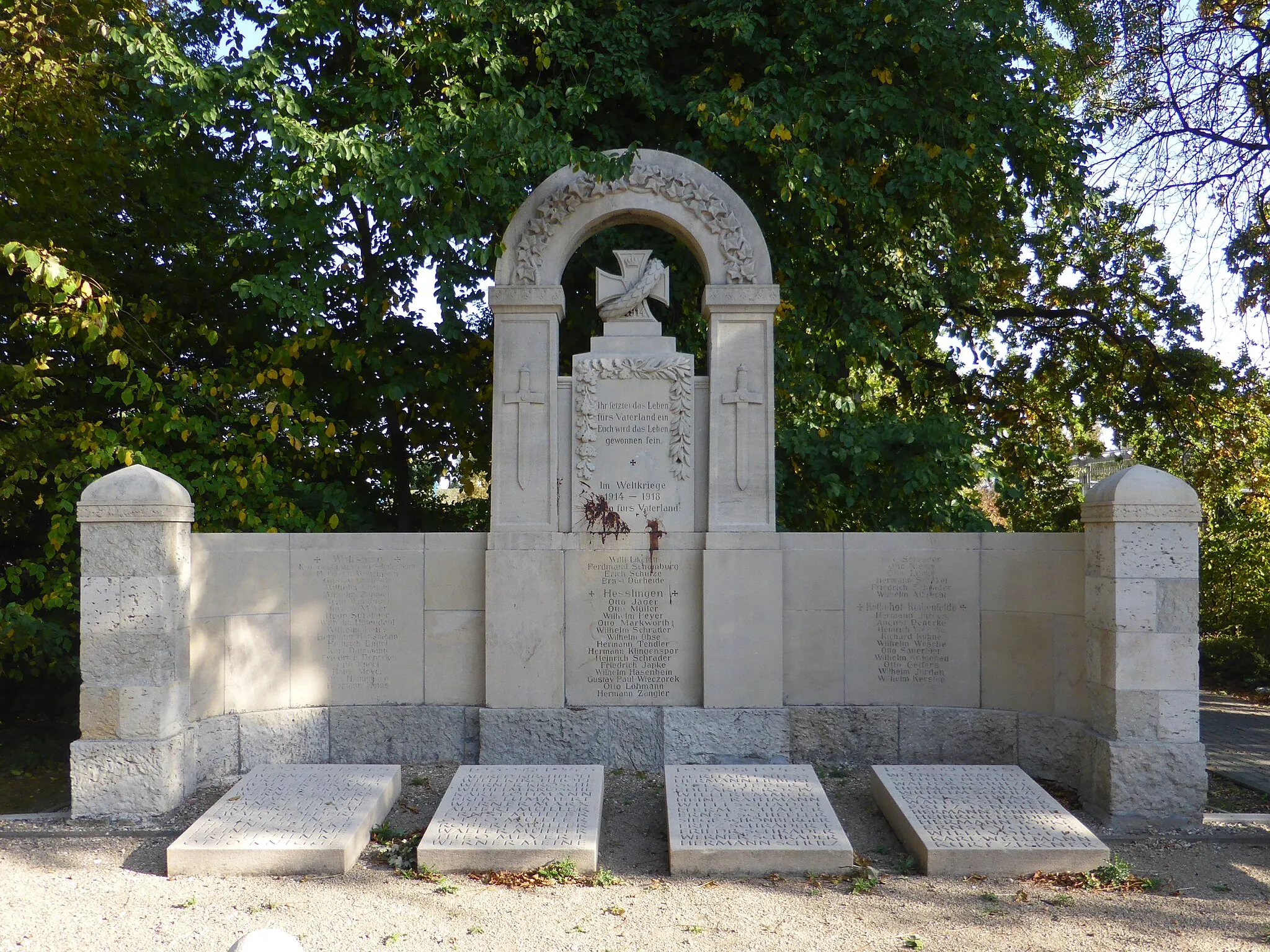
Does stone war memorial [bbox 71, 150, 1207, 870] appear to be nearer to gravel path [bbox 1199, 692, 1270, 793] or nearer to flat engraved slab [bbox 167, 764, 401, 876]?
flat engraved slab [bbox 167, 764, 401, 876]

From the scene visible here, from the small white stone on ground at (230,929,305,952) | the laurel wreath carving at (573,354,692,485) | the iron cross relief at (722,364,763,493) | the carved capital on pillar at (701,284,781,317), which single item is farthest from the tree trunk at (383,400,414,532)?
the small white stone on ground at (230,929,305,952)

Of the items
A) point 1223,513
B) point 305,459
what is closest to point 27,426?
point 305,459

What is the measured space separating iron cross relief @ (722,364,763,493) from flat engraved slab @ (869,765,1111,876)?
2.18m

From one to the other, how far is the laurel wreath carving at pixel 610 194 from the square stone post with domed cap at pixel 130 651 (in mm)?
2892

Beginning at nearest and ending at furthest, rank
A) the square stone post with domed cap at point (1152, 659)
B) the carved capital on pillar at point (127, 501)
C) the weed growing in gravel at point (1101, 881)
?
the weed growing in gravel at point (1101, 881) → the square stone post with domed cap at point (1152, 659) → the carved capital on pillar at point (127, 501)

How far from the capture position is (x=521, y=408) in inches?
278

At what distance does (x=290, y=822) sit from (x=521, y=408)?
3.13 m

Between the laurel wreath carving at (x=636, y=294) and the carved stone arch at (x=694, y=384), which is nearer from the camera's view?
the carved stone arch at (x=694, y=384)

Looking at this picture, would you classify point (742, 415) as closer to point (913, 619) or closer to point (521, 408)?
point (521, 408)

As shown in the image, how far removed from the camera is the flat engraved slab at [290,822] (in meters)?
4.96

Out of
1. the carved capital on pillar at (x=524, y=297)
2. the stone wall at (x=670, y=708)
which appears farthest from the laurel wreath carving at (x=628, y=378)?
the stone wall at (x=670, y=708)

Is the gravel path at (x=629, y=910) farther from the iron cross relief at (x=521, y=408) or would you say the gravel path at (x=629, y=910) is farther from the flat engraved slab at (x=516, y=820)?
the iron cross relief at (x=521, y=408)

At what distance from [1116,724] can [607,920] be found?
3.41m

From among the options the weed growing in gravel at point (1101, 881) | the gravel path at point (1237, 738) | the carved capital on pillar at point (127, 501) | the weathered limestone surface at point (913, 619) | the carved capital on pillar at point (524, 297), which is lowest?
the gravel path at point (1237, 738)
